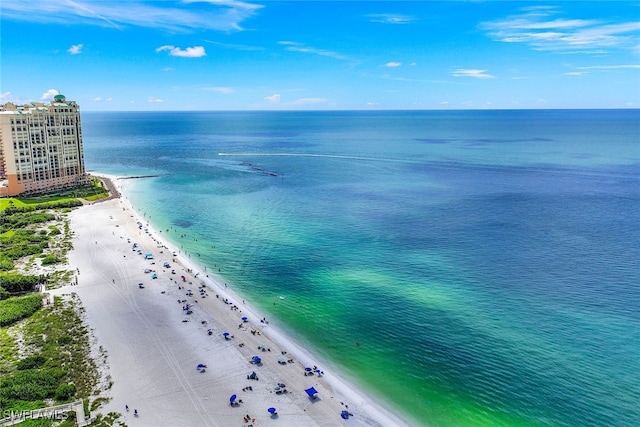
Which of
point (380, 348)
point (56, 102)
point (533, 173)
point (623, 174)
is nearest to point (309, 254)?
point (380, 348)

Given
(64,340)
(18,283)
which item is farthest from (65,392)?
(18,283)

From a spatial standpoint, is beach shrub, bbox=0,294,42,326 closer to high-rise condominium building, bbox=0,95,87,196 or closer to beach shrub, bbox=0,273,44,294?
beach shrub, bbox=0,273,44,294

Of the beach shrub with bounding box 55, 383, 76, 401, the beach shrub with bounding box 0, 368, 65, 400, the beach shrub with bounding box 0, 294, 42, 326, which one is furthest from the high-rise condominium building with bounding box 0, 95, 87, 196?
the beach shrub with bounding box 55, 383, 76, 401

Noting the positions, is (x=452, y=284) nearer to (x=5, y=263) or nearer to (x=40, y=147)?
(x=5, y=263)

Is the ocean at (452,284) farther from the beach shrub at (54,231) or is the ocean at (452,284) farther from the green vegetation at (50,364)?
the green vegetation at (50,364)

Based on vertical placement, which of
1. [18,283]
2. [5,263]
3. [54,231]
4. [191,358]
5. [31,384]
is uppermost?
[54,231]

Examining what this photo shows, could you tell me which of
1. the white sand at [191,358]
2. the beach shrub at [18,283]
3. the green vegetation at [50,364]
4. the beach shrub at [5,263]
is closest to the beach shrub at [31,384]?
the green vegetation at [50,364]
